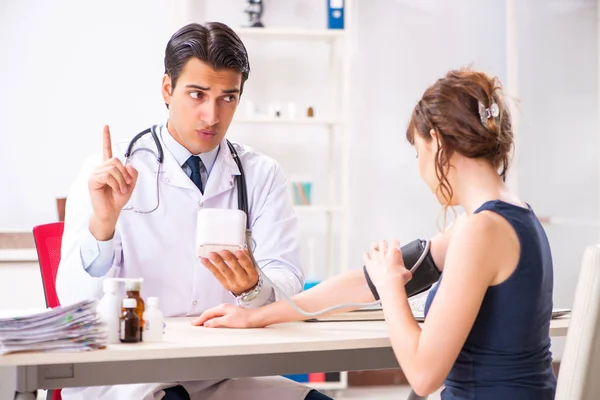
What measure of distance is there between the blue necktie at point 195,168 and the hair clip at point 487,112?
830 mm

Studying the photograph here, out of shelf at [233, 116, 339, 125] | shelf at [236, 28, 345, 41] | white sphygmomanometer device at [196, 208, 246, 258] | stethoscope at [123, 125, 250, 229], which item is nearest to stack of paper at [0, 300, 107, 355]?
white sphygmomanometer device at [196, 208, 246, 258]

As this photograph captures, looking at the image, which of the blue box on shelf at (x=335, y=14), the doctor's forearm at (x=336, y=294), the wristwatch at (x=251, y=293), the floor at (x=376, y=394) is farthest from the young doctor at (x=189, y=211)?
the floor at (x=376, y=394)

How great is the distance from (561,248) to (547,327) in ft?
9.84

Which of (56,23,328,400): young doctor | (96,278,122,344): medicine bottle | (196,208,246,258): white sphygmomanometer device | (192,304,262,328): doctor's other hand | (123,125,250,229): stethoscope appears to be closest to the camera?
(96,278,122,344): medicine bottle

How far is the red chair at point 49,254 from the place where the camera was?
81.9 inches

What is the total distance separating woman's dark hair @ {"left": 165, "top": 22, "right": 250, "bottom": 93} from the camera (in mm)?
1991

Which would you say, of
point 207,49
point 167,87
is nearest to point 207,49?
point 207,49

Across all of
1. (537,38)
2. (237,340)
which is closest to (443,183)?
(237,340)

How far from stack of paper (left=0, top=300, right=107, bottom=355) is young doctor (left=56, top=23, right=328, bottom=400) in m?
0.40

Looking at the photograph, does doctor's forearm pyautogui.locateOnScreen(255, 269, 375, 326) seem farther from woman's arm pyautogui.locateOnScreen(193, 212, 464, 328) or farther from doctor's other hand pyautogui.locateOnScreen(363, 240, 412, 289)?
doctor's other hand pyautogui.locateOnScreen(363, 240, 412, 289)

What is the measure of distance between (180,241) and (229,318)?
1.14 feet

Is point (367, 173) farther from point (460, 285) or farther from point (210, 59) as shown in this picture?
point (460, 285)

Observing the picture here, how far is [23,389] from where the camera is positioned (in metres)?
1.37

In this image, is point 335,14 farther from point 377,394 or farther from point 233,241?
point 233,241
